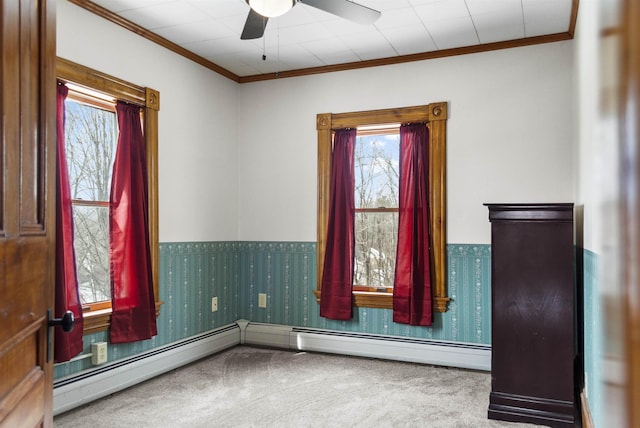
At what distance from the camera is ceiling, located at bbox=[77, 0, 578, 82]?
10.9ft

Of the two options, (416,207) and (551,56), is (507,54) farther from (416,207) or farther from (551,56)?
(416,207)

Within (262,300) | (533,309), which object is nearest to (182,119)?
(262,300)

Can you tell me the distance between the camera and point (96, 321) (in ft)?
10.8

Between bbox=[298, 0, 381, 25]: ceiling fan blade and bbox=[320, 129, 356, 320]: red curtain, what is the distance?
1.73 m

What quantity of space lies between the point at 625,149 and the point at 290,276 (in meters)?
4.31

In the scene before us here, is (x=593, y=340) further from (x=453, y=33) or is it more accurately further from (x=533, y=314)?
(x=453, y=33)

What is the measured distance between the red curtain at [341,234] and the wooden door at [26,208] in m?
3.20

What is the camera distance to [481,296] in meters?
3.99

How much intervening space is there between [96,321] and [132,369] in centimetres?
48

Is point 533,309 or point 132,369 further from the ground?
point 533,309

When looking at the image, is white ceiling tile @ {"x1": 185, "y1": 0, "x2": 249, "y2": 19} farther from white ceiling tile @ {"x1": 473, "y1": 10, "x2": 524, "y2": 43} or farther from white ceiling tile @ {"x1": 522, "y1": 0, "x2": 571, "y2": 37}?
white ceiling tile @ {"x1": 522, "y1": 0, "x2": 571, "y2": 37}

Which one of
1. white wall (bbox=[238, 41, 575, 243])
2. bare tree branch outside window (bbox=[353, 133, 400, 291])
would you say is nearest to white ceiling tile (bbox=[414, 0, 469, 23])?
white wall (bbox=[238, 41, 575, 243])

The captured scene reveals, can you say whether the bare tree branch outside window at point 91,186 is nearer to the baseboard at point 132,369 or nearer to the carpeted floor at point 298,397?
the baseboard at point 132,369

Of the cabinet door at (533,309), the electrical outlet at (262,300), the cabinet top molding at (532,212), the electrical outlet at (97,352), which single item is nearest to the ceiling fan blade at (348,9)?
the cabinet top molding at (532,212)
